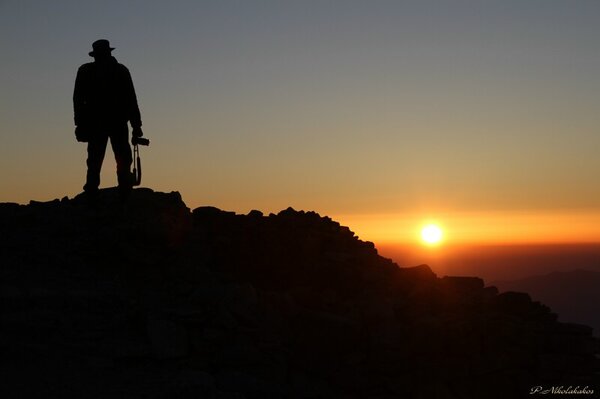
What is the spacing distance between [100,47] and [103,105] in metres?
1.18

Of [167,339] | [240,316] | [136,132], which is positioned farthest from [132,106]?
[167,339]

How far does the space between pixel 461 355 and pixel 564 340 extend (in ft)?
7.51

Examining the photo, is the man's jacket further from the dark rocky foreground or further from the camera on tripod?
the dark rocky foreground

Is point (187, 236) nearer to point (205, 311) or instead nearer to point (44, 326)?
point (205, 311)

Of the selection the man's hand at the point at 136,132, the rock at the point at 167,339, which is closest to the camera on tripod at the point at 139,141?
the man's hand at the point at 136,132

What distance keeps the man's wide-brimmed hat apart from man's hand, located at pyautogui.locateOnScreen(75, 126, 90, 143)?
1540mm

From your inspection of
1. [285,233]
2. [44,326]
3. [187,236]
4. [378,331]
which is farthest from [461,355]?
[44,326]

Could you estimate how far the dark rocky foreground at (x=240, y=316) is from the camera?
10.6 meters

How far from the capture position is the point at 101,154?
52.0 ft

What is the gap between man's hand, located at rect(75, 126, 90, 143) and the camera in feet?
51.4

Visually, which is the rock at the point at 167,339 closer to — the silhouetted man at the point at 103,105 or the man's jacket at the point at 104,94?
the silhouetted man at the point at 103,105

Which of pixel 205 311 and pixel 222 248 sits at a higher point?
pixel 222 248

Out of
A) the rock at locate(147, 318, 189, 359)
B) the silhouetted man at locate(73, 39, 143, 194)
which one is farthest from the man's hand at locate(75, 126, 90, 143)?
the rock at locate(147, 318, 189, 359)

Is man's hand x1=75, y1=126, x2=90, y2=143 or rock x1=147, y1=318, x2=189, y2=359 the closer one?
rock x1=147, y1=318, x2=189, y2=359
